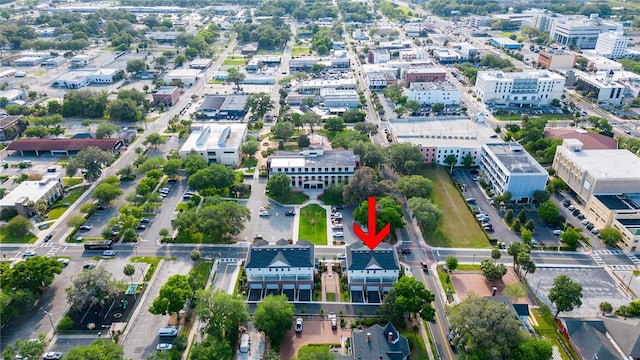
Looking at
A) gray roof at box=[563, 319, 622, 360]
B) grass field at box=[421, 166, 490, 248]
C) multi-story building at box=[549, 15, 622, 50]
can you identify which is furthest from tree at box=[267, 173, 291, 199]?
multi-story building at box=[549, 15, 622, 50]

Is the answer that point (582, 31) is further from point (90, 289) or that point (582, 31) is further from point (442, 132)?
point (90, 289)

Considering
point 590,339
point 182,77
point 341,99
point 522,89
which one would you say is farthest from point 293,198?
point 522,89

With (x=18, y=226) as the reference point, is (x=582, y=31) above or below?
above

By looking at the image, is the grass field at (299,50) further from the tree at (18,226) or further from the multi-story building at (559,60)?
the tree at (18,226)

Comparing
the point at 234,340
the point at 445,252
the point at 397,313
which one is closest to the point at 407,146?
the point at 445,252

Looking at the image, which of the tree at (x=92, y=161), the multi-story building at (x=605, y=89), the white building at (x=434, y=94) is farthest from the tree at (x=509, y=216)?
the multi-story building at (x=605, y=89)

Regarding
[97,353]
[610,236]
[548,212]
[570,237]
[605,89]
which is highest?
[97,353]

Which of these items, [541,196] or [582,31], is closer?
[541,196]

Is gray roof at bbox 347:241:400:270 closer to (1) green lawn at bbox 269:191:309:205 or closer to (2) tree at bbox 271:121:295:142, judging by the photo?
(1) green lawn at bbox 269:191:309:205
